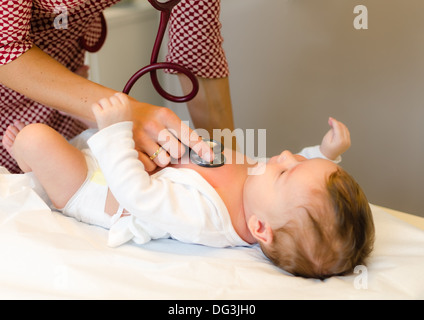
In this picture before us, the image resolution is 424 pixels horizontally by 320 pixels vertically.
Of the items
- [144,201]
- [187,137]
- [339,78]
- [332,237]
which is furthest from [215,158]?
[339,78]

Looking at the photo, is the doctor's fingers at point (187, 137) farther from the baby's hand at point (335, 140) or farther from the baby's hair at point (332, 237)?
the baby's hand at point (335, 140)

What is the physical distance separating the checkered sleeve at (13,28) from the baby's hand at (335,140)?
72 centimetres

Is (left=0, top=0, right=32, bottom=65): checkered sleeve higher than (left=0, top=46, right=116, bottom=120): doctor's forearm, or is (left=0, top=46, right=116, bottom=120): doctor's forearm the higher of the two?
(left=0, top=0, right=32, bottom=65): checkered sleeve

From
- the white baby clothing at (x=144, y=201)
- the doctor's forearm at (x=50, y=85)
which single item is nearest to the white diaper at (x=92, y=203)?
the white baby clothing at (x=144, y=201)

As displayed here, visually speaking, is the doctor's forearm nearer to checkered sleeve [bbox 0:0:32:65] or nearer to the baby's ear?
checkered sleeve [bbox 0:0:32:65]

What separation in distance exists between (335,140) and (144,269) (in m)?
0.58

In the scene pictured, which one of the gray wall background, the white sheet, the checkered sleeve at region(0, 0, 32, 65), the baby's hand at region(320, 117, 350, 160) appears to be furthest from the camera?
the gray wall background

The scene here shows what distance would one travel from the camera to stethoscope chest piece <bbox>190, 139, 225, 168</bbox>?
1043 millimetres

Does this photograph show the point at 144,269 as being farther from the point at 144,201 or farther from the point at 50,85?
the point at 50,85

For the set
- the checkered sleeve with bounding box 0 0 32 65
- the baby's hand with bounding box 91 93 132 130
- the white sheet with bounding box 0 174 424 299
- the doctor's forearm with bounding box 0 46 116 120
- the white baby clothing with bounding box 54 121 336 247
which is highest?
the checkered sleeve with bounding box 0 0 32 65

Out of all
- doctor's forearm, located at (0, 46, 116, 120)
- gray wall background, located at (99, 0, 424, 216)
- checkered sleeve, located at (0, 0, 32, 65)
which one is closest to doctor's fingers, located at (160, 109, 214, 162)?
doctor's forearm, located at (0, 46, 116, 120)

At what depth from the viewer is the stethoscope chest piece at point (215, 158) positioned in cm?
104

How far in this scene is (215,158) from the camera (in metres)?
1.07

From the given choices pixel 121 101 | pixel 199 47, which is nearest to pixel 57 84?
pixel 121 101
